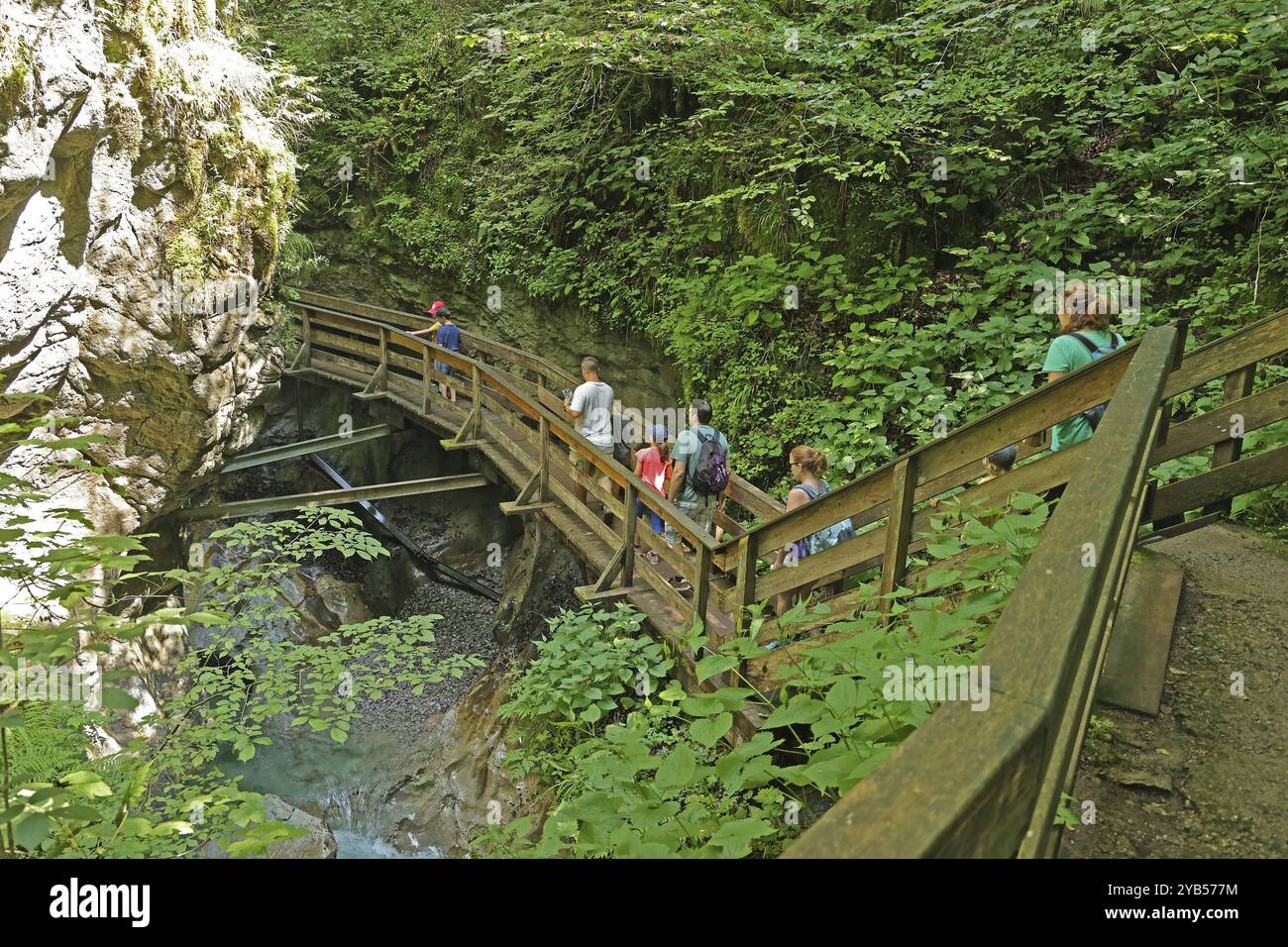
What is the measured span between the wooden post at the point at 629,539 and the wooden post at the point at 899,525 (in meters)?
3.06

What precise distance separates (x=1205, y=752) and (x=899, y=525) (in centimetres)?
146

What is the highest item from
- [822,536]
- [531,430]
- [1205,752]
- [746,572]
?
[531,430]

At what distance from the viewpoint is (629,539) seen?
6824 mm

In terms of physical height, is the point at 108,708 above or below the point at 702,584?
below

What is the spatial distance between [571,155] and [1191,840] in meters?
12.2

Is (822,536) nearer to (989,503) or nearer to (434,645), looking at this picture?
(989,503)

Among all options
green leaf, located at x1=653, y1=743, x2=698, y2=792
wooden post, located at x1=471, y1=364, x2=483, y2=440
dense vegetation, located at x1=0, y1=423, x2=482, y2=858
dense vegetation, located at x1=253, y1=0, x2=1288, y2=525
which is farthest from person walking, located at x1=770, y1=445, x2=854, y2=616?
wooden post, located at x1=471, y1=364, x2=483, y2=440

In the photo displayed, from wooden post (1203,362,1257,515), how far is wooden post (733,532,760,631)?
2587 millimetres

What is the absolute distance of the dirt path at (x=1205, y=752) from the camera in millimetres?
2316

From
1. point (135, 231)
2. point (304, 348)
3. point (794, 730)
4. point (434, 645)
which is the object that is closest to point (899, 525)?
point (794, 730)

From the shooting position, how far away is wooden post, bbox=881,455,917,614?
12.3 feet

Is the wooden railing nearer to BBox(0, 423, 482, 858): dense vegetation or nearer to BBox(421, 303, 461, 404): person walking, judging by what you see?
BBox(421, 303, 461, 404): person walking

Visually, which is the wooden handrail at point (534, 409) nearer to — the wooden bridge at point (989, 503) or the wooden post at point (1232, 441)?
the wooden bridge at point (989, 503)

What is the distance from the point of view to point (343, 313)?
14.6 meters
